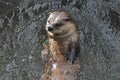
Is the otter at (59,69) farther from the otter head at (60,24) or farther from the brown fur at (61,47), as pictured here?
the otter head at (60,24)

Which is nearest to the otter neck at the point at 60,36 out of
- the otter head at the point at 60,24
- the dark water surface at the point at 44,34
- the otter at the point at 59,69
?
the otter head at the point at 60,24

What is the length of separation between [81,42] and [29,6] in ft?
3.77

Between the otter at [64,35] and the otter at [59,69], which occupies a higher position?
the otter at [64,35]

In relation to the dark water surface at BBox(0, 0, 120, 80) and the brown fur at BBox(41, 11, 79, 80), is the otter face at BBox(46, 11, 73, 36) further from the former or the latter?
the dark water surface at BBox(0, 0, 120, 80)

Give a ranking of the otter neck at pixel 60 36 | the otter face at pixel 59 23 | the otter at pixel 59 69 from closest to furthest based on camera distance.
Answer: the otter at pixel 59 69 < the otter face at pixel 59 23 < the otter neck at pixel 60 36

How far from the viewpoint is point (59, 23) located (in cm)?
619

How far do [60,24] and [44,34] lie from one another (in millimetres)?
662

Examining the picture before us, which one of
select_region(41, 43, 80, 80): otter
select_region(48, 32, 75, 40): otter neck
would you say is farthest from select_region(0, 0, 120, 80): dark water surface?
select_region(48, 32, 75, 40): otter neck

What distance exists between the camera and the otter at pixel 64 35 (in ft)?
20.3

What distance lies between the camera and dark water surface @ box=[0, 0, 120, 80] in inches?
250

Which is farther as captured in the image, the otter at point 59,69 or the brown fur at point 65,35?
the brown fur at point 65,35

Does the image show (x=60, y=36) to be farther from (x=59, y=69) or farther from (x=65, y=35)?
(x=59, y=69)

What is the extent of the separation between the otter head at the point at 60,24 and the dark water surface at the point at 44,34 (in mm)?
350

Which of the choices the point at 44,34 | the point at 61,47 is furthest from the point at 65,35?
the point at 44,34
